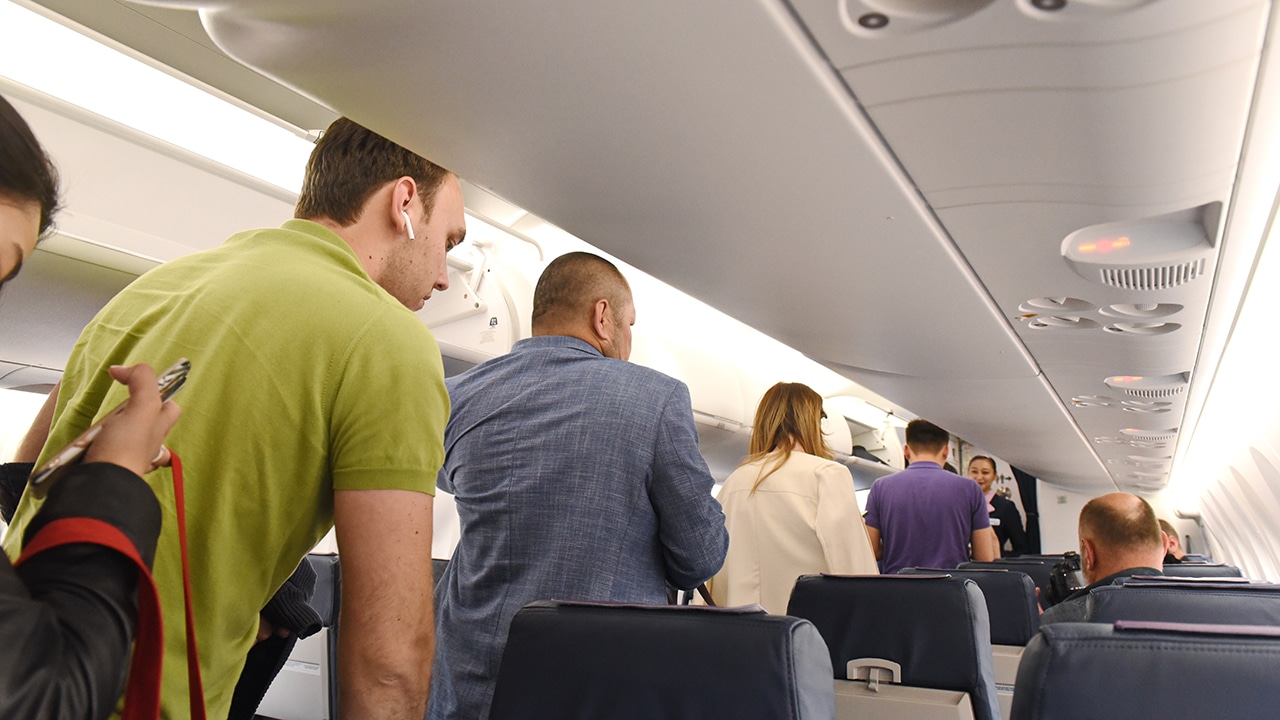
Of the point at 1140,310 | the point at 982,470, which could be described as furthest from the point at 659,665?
the point at 982,470

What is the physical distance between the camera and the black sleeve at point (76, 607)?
0.72 meters

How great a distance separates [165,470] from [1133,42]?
1.67m

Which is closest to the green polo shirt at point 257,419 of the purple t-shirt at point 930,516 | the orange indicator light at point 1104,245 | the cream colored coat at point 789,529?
the orange indicator light at point 1104,245

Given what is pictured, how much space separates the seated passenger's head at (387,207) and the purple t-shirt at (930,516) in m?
4.16

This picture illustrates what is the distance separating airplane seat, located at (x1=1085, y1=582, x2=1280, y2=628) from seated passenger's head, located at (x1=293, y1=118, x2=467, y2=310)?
7.45 ft

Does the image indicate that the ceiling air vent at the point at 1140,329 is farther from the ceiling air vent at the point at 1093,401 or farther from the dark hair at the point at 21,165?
the dark hair at the point at 21,165

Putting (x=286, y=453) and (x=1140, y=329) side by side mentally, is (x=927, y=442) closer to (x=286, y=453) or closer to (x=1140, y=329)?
(x=1140, y=329)

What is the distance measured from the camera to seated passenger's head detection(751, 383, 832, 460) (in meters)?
3.81

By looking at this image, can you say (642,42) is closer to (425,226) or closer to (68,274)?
(425,226)

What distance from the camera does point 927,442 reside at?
545 cm

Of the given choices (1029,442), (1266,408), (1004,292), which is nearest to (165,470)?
(1004,292)

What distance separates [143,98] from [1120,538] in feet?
13.9

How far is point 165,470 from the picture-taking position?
124cm

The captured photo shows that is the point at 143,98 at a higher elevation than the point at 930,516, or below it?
higher
